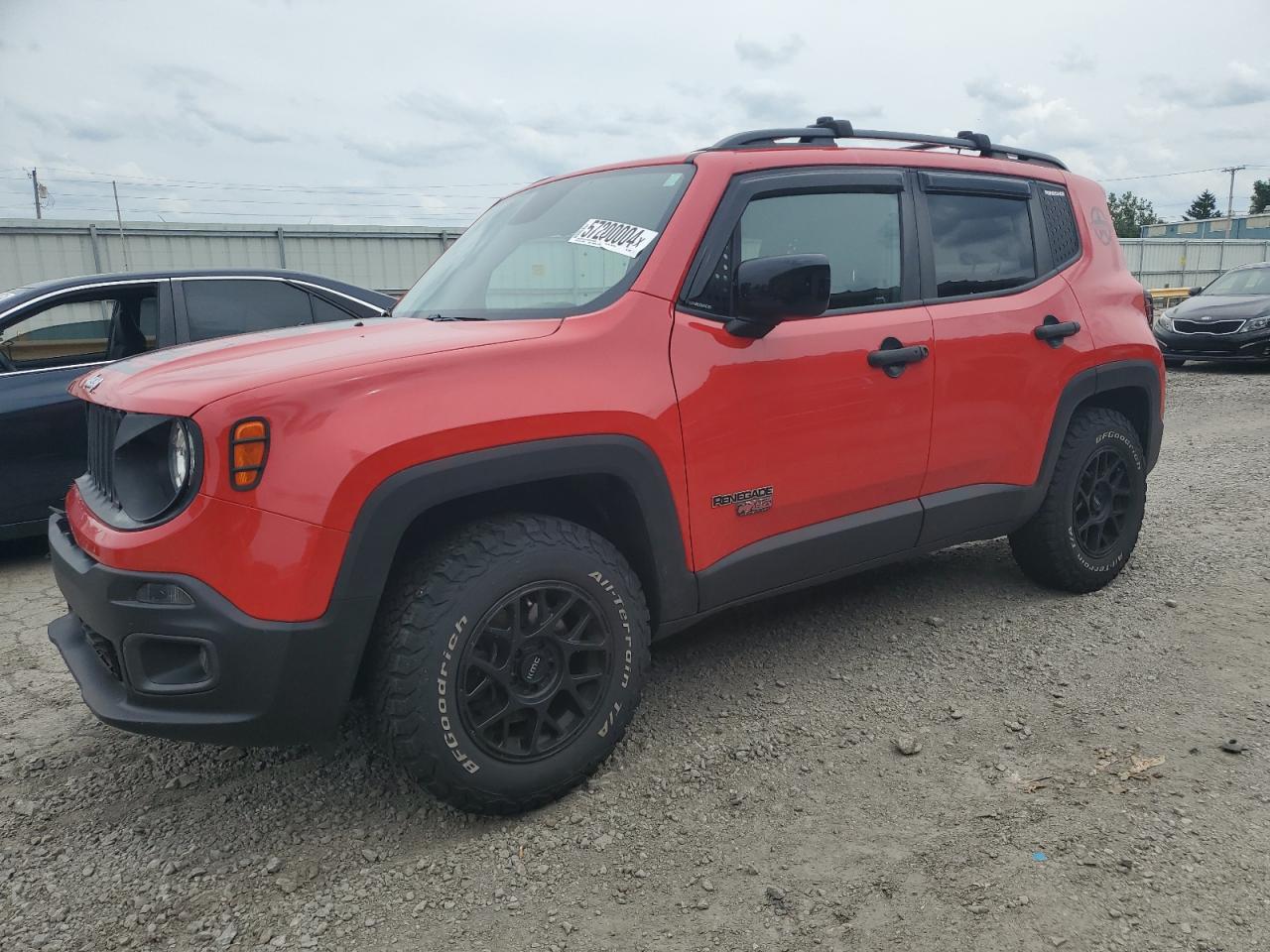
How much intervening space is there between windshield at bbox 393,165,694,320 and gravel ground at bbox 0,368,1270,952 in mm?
1449

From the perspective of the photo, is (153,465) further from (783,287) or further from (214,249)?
(214,249)

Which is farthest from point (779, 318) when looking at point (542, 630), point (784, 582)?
point (542, 630)

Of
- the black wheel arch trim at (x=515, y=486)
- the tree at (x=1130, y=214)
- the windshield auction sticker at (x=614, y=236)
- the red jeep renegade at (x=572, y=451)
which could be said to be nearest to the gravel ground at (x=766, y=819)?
the red jeep renegade at (x=572, y=451)

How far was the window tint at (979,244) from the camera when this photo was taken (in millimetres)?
3621

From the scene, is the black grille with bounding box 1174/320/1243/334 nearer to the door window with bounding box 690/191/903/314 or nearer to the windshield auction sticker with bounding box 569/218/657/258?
the door window with bounding box 690/191/903/314

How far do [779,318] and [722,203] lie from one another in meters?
0.45

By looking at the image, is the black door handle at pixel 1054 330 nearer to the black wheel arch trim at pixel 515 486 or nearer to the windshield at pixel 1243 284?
the black wheel arch trim at pixel 515 486

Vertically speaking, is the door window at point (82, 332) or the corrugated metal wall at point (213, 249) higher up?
the corrugated metal wall at point (213, 249)

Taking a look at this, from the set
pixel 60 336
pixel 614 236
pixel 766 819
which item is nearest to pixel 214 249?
pixel 60 336

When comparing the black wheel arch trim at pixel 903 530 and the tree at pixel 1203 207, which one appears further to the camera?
the tree at pixel 1203 207

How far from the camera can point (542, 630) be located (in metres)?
2.56

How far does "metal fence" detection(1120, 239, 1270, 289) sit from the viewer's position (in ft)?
95.3

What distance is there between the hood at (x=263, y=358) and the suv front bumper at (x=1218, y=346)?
38.3 feet

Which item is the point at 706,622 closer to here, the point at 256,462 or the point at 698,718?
the point at 698,718
